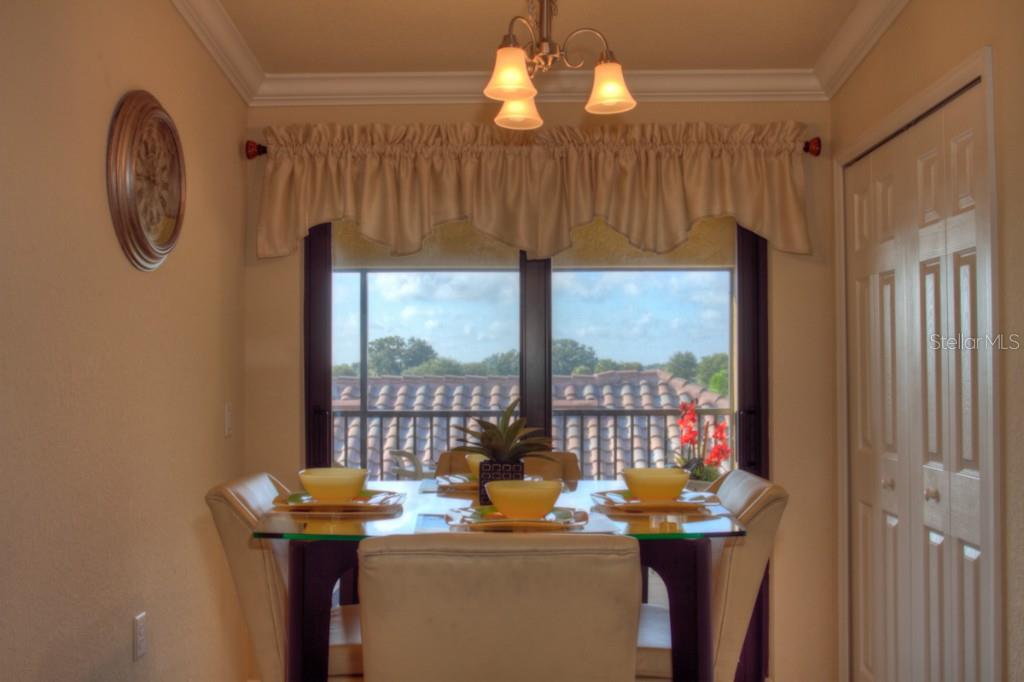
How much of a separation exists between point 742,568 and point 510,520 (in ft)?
2.21

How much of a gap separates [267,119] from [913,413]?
2772mm

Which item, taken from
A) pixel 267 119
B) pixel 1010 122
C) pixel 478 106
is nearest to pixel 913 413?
pixel 1010 122

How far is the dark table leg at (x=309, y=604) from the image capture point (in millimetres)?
2205

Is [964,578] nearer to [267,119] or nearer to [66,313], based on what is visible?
[66,313]

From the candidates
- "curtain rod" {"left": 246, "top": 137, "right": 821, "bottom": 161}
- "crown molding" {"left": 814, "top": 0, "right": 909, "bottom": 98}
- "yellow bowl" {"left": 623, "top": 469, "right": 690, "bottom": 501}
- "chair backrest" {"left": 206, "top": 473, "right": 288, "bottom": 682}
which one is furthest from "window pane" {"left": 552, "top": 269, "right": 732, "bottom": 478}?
"chair backrest" {"left": 206, "top": 473, "right": 288, "bottom": 682}

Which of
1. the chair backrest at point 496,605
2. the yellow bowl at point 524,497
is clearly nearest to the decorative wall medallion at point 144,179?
the yellow bowl at point 524,497

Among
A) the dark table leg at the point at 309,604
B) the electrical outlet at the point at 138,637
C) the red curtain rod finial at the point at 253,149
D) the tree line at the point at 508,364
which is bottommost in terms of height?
the electrical outlet at the point at 138,637

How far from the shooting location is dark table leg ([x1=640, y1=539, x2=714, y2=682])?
221 centimetres

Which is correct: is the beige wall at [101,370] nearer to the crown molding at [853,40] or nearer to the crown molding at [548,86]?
the crown molding at [548,86]

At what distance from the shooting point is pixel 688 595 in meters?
2.23

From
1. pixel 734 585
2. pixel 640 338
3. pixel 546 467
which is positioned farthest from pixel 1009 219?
pixel 640 338

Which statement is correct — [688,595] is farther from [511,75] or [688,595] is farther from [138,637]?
[138,637]

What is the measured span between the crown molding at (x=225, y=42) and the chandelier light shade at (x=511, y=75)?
1.25m

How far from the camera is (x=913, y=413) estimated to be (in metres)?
2.88
